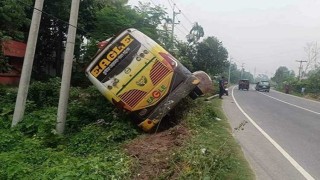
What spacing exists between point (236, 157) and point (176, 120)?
3483mm

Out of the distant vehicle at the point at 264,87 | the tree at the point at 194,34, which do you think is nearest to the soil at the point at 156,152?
the tree at the point at 194,34

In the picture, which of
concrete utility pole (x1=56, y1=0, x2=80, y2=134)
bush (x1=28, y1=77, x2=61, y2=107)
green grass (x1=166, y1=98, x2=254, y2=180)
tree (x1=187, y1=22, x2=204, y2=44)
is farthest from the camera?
tree (x1=187, y1=22, x2=204, y2=44)

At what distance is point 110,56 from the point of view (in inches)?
367

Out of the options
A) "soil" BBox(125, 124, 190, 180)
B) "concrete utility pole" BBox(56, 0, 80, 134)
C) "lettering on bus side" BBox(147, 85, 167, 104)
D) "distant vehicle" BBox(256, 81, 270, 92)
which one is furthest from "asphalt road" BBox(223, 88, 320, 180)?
"distant vehicle" BBox(256, 81, 270, 92)

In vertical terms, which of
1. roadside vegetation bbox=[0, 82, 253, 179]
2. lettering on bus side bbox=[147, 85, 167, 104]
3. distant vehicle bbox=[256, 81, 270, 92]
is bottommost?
roadside vegetation bbox=[0, 82, 253, 179]

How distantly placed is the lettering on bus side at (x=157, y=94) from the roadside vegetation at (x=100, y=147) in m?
0.89

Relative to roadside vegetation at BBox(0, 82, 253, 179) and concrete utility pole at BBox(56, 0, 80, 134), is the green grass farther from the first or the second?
concrete utility pole at BBox(56, 0, 80, 134)

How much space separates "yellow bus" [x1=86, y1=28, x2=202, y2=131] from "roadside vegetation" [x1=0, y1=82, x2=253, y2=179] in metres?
0.58

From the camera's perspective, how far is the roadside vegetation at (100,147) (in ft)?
17.3

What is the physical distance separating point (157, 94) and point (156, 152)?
9.27 feet

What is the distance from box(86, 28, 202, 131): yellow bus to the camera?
9.00m

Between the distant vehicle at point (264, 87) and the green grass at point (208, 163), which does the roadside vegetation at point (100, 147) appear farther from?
the distant vehicle at point (264, 87)

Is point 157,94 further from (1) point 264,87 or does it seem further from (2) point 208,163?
(1) point 264,87

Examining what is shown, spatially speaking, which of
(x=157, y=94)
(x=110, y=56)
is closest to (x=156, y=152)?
(x=157, y=94)
